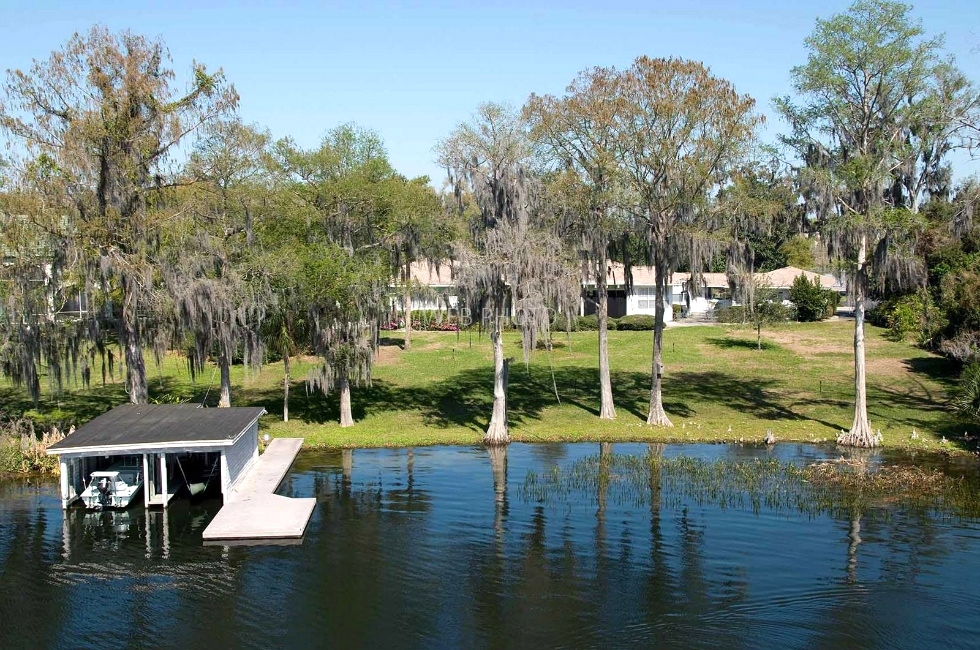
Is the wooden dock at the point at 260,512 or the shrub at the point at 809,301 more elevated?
the shrub at the point at 809,301

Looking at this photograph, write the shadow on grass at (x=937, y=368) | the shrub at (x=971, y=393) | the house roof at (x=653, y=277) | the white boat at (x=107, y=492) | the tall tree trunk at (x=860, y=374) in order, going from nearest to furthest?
the white boat at (x=107, y=492)
the shrub at (x=971, y=393)
the tall tree trunk at (x=860, y=374)
the shadow on grass at (x=937, y=368)
the house roof at (x=653, y=277)

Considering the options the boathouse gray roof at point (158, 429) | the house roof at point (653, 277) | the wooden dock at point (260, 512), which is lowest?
the wooden dock at point (260, 512)

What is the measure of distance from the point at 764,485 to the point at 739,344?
25409mm

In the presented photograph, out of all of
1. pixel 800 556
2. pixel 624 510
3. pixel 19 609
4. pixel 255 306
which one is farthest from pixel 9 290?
pixel 800 556

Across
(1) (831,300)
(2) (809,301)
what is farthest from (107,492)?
(1) (831,300)

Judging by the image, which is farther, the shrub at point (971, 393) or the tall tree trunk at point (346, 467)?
the shrub at point (971, 393)

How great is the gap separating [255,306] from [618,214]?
45.2 ft

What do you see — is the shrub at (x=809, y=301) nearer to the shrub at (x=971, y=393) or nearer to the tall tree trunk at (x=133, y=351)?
the shrub at (x=971, y=393)

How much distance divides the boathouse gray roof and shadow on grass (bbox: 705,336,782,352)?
2964 centimetres

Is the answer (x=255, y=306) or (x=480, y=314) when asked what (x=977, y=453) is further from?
(x=255, y=306)

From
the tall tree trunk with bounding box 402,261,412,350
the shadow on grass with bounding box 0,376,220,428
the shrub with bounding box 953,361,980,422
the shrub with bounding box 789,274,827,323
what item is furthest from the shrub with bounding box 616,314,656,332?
the shadow on grass with bounding box 0,376,220,428

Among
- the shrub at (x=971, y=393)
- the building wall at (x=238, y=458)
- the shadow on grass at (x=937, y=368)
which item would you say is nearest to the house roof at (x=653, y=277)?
the shadow on grass at (x=937, y=368)

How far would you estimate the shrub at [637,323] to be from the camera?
56406 millimetres

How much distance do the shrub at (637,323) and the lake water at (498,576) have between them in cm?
3328
